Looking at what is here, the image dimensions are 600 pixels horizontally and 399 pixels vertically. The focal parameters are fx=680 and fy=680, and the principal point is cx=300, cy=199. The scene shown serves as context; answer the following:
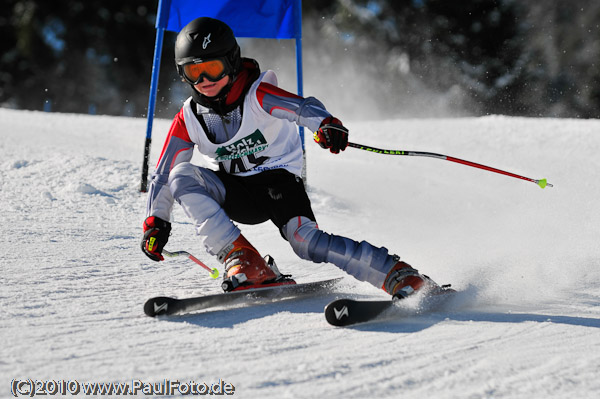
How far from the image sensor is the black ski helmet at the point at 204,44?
2.84 metres

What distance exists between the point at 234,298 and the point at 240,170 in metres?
0.75

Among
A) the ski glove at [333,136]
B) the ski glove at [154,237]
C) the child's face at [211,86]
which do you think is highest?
the child's face at [211,86]

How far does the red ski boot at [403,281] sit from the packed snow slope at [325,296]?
113 millimetres

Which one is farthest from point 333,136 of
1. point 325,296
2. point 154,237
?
point 154,237

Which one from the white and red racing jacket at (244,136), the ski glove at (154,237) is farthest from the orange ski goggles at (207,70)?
the ski glove at (154,237)

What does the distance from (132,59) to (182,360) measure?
949 inches

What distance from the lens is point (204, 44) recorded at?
112 inches

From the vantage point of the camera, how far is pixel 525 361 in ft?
6.56

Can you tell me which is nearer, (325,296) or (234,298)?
A: (234,298)

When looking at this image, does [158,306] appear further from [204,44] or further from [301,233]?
[204,44]

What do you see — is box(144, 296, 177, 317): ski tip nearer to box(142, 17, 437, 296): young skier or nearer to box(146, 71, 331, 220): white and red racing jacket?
box(142, 17, 437, 296): young skier

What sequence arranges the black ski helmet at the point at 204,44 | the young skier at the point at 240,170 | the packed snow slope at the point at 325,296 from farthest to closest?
the black ski helmet at the point at 204,44 < the young skier at the point at 240,170 < the packed snow slope at the point at 325,296

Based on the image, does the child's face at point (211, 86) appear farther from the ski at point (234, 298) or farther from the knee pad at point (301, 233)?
the ski at point (234, 298)

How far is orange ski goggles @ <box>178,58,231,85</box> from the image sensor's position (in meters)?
2.88
